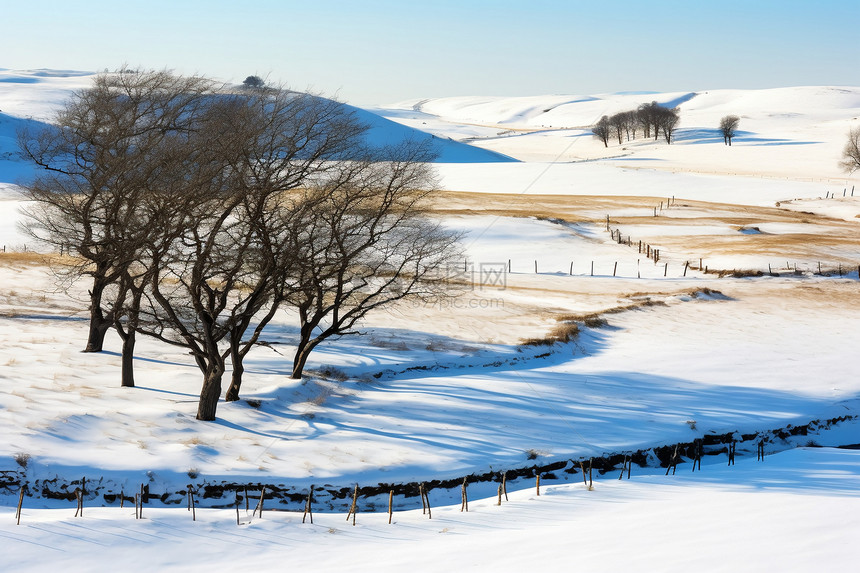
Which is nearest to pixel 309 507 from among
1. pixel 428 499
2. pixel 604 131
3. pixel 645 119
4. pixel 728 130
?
pixel 428 499

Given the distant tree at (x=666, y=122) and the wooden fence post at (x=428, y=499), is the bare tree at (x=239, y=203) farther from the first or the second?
the distant tree at (x=666, y=122)

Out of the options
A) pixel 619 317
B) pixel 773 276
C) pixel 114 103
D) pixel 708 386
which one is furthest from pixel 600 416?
pixel 773 276

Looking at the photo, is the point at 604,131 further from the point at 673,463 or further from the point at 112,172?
the point at 112,172

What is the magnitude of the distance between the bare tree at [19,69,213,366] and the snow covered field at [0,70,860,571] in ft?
11.5

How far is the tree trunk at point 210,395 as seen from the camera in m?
18.0

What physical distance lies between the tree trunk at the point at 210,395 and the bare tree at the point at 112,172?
307 cm

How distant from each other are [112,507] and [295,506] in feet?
11.9

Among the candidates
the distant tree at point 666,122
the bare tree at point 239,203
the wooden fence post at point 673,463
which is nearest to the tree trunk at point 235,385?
the bare tree at point 239,203

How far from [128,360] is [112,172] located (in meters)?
5.18

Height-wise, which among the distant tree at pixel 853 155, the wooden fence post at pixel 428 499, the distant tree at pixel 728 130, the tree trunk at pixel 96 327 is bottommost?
the wooden fence post at pixel 428 499

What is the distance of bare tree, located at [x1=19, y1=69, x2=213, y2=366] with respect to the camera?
18.0 m

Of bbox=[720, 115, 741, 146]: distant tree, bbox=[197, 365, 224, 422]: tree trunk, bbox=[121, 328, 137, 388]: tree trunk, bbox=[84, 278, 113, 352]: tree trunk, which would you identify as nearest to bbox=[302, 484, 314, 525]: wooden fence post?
bbox=[197, 365, 224, 422]: tree trunk

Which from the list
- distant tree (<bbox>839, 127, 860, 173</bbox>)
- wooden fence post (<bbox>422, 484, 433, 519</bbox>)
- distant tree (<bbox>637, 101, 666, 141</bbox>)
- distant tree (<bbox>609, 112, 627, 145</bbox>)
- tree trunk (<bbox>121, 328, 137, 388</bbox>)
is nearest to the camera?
wooden fence post (<bbox>422, 484, 433, 519</bbox>)

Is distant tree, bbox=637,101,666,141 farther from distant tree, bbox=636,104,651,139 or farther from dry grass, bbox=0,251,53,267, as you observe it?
dry grass, bbox=0,251,53,267
